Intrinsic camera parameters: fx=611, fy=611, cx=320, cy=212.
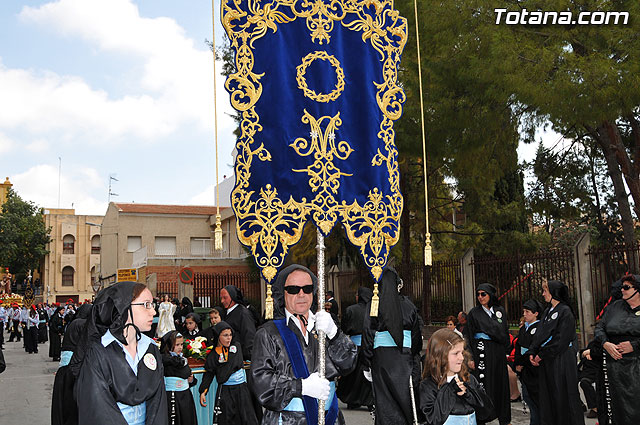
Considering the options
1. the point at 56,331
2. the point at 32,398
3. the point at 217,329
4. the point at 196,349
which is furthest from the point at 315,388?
the point at 56,331

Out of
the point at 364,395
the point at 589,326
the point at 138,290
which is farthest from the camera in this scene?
the point at 589,326

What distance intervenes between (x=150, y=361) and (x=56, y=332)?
1869 cm

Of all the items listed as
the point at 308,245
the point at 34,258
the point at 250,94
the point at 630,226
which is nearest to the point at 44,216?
the point at 34,258

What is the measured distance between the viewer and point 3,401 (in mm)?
11859

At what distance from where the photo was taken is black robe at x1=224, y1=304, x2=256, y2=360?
821 centimetres

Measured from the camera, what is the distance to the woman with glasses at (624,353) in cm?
646

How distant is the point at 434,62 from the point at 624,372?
9196mm

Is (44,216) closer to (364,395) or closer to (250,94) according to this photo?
(364,395)

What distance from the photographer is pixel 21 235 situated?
53656mm

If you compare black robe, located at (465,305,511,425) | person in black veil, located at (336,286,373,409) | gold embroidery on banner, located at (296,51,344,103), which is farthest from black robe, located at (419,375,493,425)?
person in black veil, located at (336,286,373,409)

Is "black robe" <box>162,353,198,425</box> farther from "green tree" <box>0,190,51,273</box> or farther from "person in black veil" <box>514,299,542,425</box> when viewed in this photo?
"green tree" <box>0,190,51,273</box>

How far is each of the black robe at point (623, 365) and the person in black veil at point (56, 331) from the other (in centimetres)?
1786

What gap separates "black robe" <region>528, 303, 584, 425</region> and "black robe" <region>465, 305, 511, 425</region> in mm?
796

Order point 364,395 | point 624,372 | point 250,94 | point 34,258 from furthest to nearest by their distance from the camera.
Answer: point 34,258 → point 364,395 → point 624,372 → point 250,94
